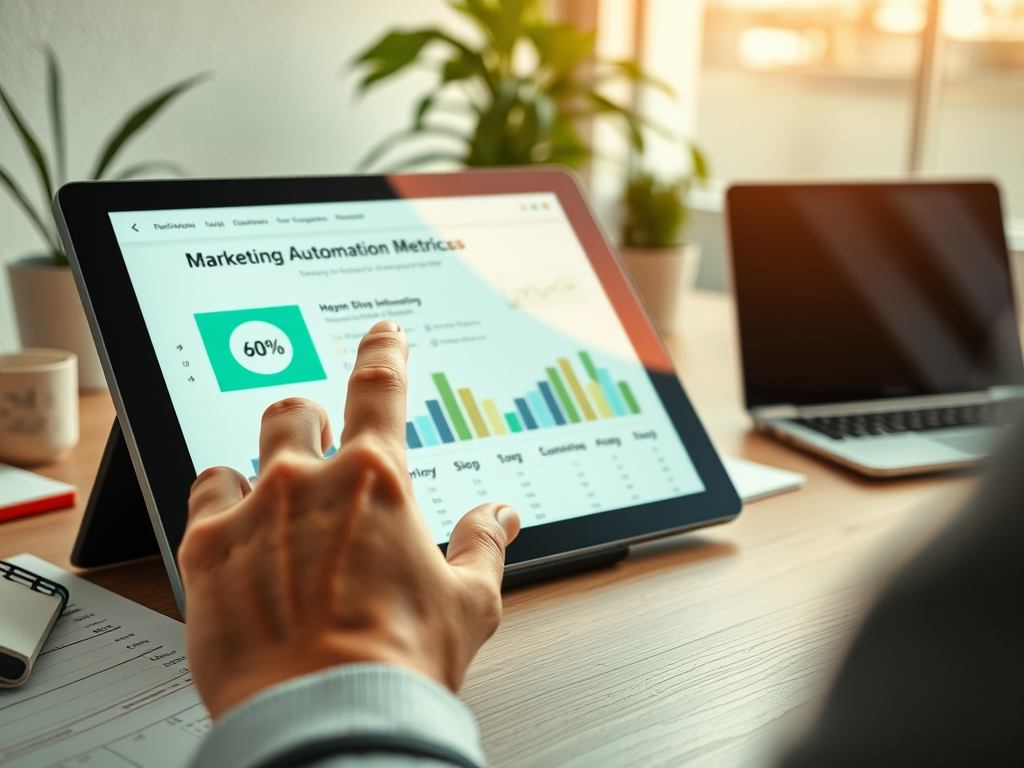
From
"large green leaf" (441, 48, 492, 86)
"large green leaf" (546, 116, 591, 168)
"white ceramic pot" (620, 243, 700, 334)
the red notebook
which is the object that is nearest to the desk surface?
the red notebook

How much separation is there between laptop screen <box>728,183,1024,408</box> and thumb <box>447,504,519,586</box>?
0.61 m

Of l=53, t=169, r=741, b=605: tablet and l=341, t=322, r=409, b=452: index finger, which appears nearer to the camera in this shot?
l=341, t=322, r=409, b=452: index finger

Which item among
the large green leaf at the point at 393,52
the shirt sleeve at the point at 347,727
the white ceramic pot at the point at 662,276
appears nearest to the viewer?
the shirt sleeve at the point at 347,727

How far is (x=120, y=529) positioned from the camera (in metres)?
0.67

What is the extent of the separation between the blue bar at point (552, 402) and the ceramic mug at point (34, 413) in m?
0.47

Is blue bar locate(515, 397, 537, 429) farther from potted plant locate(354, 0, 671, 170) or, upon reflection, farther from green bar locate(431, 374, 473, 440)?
potted plant locate(354, 0, 671, 170)

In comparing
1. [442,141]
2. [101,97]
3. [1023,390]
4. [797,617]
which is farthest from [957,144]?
→ [797,617]

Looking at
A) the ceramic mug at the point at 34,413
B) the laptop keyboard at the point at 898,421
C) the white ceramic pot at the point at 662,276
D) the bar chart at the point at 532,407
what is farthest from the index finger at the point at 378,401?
the white ceramic pot at the point at 662,276

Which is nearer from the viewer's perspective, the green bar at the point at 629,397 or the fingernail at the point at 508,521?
the fingernail at the point at 508,521

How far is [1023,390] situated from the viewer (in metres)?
1.15

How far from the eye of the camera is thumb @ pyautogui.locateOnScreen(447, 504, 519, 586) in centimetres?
47

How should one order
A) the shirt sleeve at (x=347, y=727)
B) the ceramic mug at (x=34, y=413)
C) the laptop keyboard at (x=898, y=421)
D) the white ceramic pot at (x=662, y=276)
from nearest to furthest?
the shirt sleeve at (x=347, y=727) → the ceramic mug at (x=34, y=413) → the laptop keyboard at (x=898, y=421) → the white ceramic pot at (x=662, y=276)

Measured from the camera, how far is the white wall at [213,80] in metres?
1.41

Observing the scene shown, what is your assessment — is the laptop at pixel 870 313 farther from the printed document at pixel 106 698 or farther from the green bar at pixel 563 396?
the printed document at pixel 106 698
